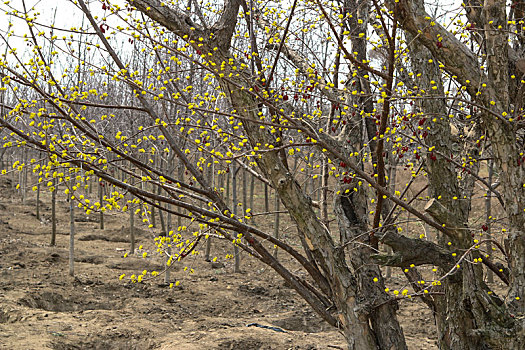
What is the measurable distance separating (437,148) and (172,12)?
8.49 ft

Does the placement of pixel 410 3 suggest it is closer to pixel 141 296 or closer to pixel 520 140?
pixel 520 140

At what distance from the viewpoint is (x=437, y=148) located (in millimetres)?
4195

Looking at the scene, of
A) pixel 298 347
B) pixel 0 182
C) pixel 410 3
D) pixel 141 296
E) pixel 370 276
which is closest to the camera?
pixel 410 3

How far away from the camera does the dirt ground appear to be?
687cm

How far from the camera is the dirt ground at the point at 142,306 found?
6867 mm

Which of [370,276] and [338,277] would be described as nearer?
[338,277]

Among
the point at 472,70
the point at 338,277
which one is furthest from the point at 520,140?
the point at 338,277

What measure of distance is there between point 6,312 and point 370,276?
630 centimetres

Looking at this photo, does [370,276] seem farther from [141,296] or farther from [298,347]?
[141,296]

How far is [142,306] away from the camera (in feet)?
29.4

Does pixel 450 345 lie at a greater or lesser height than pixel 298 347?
greater

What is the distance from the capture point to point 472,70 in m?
3.62

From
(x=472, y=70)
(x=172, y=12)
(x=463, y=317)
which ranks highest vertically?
(x=172, y=12)

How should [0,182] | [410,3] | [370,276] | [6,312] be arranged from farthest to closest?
[0,182] → [6,312] → [370,276] → [410,3]
